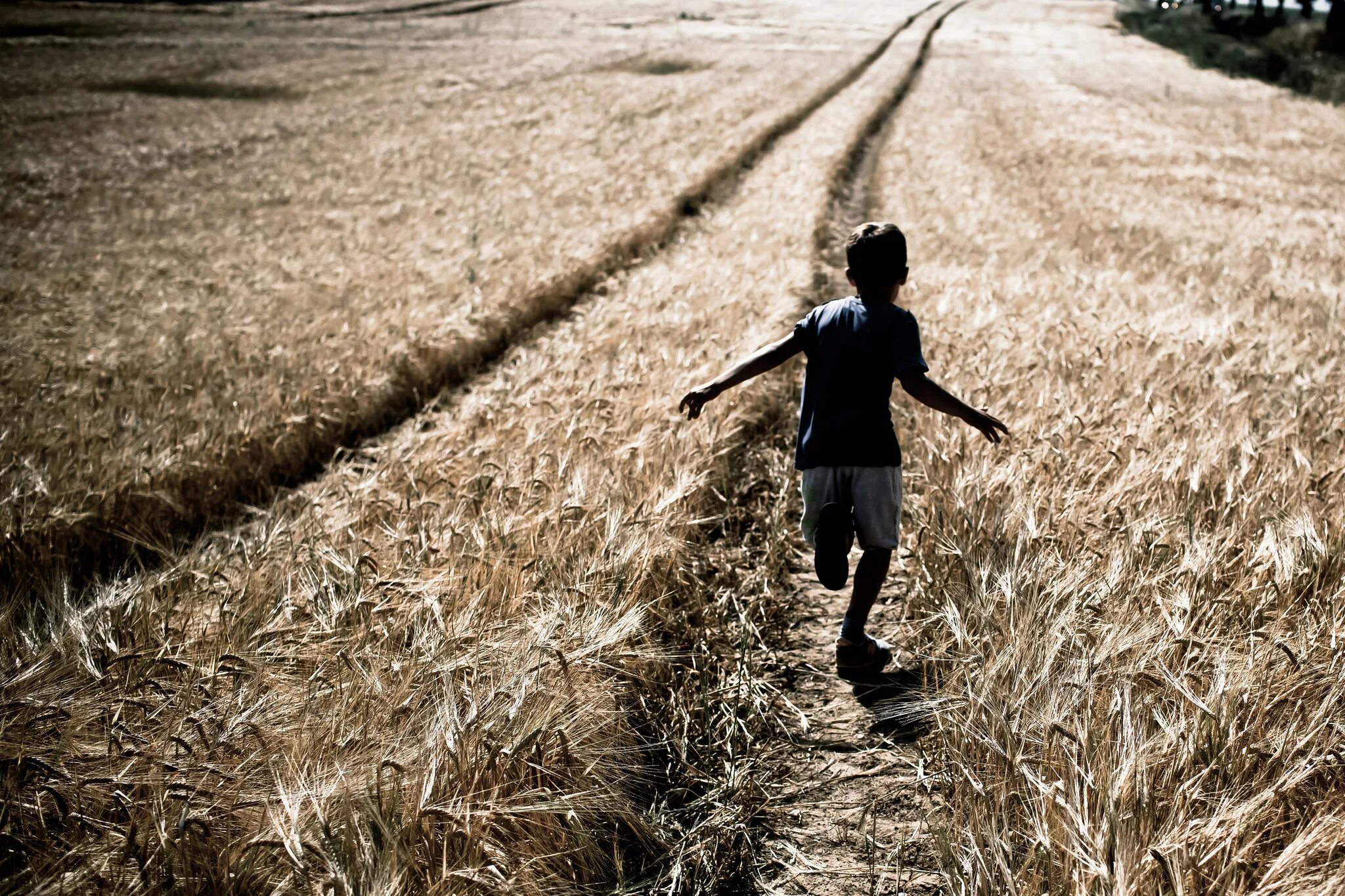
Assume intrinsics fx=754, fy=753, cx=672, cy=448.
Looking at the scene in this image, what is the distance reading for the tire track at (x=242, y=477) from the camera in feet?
11.3

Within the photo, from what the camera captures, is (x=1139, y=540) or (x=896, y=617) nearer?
(x=1139, y=540)

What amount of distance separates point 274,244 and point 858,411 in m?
10.1

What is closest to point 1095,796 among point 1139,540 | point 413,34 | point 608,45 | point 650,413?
point 1139,540

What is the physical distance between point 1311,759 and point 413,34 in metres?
49.9

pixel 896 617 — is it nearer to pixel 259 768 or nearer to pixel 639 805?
pixel 639 805

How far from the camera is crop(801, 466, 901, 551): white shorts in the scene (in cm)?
274

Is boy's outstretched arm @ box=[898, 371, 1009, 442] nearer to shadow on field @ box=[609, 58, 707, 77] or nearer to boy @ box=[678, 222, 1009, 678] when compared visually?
boy @ box=[678, 222, 1009, 678]

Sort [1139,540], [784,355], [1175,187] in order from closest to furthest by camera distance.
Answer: [1139,540] → [784,355] → [1175,187]

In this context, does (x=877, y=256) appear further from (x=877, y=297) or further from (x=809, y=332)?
(x=809, y=332)

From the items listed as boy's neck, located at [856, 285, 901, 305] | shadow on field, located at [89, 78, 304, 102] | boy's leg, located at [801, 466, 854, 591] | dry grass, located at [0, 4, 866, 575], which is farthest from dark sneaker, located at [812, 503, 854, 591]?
shadow on field, located at [89, 78, 304, 102]

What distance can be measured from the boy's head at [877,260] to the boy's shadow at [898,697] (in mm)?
1292

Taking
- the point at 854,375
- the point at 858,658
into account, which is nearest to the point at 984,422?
the point at 854,375

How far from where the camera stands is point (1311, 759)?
5.68 feet

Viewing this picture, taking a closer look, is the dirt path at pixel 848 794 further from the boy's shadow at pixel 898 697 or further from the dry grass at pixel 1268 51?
the dry grass at pixel 1268 51
